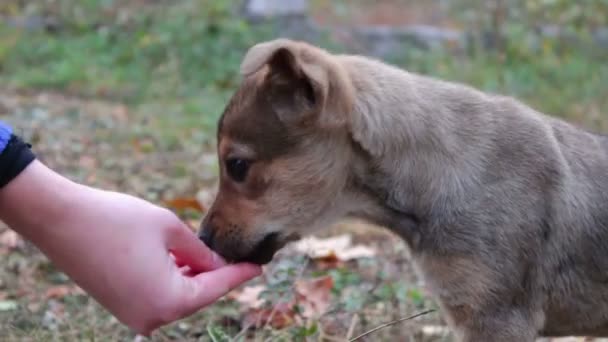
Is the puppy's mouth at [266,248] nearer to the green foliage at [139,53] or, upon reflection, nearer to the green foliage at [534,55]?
the green foliage at [139,53]

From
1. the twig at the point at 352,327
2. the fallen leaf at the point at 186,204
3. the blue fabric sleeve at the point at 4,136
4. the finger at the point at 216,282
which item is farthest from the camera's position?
the fallen leaf at the point at 186,204

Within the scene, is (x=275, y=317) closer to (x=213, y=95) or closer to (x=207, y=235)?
(x=207, y=235)

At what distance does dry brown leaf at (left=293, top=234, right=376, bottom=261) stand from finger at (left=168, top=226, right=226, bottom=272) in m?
1.79

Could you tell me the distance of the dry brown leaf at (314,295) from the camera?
4590 millimetres

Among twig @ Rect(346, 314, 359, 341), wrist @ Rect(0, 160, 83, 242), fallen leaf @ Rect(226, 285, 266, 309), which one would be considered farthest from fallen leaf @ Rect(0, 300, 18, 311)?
wrist @ Rect(0, 160, 83, 242)

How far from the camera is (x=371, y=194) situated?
3.81m

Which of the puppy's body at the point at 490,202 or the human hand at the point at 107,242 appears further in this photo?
the puppy's body at the point at 490,202

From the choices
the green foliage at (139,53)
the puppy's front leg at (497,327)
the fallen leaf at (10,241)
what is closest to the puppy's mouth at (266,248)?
the puppy's front leg at (497,327)

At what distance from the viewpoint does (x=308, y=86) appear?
12.0ft

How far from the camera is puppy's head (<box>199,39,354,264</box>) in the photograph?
3699 mm

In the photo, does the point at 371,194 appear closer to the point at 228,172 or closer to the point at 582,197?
the point at 228,172

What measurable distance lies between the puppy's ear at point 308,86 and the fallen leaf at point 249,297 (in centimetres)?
118

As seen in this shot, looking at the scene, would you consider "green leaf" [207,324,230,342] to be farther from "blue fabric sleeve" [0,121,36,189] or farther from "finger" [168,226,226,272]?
"blue fabric sleeve" [0,121,36,189]

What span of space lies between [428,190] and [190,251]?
39.1 inches
